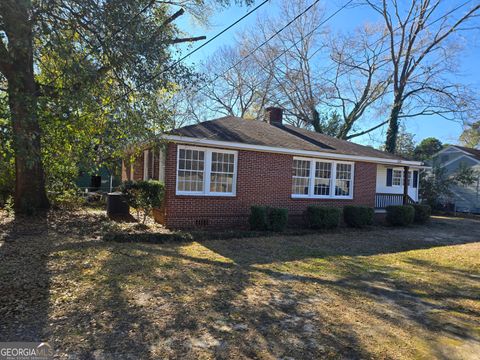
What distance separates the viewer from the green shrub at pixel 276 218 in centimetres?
1173

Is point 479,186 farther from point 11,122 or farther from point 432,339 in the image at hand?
point 11,122

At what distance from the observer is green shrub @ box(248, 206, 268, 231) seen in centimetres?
1158

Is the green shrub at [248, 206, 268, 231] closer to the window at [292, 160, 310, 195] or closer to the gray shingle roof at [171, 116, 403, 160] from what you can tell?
the gray shingle roof at [171, 116, 403, 160]

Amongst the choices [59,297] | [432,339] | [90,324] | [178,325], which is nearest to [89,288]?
[59,297]

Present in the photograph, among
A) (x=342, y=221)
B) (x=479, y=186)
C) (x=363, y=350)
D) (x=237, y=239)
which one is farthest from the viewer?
(x=479, y=186)

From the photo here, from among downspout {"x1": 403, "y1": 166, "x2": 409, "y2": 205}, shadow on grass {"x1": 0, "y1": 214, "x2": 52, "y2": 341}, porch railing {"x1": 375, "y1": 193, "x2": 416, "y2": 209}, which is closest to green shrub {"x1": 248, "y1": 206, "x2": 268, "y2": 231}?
shadow on grass {"x1": 0, "y1": 214, "x2": 52, "y2": 341}

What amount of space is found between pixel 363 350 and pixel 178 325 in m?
2.12

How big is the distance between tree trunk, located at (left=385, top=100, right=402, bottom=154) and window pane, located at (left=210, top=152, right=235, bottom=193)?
19222 millimetres

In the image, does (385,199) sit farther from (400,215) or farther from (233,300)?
(233,300)

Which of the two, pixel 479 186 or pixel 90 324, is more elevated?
pixel 479 186

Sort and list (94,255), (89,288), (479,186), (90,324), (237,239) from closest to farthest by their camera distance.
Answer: (90,324) < (89,288) < (94,255) < (237,239) < (479,186)

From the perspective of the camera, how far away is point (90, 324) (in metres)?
4.14

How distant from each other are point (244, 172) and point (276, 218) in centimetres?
199

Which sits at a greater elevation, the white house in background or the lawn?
the white house in background
